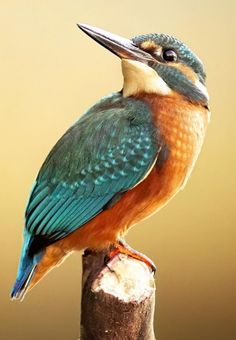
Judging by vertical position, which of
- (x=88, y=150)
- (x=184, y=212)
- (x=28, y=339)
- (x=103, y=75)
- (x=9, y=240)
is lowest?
(x=28, y=339)

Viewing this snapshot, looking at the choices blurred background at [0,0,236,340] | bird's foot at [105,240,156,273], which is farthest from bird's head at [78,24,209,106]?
blurred background at [0,0,236,340]

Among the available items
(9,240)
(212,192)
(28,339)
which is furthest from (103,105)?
(28,339)

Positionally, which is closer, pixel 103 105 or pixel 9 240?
pixel 103 105

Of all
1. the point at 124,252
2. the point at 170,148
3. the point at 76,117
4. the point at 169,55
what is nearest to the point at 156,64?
the point at 169,55

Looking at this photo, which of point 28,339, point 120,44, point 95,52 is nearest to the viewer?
point 120,44

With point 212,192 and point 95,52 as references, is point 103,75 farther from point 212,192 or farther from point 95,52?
point 212,192

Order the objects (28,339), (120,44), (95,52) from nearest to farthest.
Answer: (120,44) → (95,52) → (28,339)

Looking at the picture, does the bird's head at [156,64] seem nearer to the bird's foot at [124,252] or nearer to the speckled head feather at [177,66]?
the speckled head feather at [177,66]
